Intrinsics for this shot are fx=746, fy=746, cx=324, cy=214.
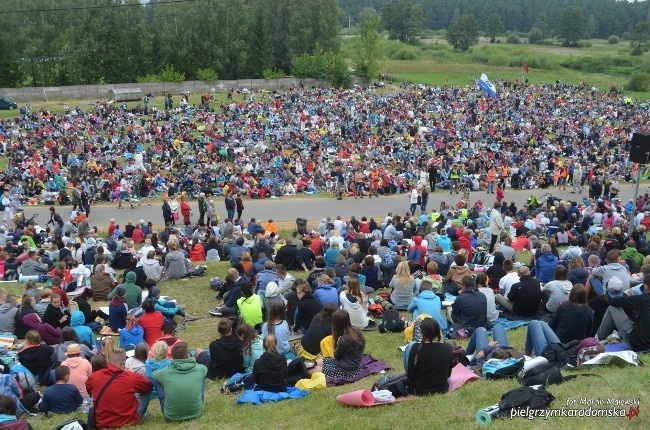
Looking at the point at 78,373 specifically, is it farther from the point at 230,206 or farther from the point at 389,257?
the point at 230,206

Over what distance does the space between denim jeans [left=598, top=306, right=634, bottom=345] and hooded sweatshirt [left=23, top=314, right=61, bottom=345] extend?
8.30 metres

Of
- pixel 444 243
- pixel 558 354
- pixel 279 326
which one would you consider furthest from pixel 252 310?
pixel 444 243

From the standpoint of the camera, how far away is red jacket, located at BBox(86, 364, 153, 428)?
860 centimetres

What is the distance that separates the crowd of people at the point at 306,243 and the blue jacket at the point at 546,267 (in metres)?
0.07

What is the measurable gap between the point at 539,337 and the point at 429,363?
211 centimetres

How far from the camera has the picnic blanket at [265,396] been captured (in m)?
9.40

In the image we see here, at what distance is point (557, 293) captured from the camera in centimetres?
1240

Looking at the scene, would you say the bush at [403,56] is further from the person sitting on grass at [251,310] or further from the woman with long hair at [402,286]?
Result: the person sitting on grass at [251,310]

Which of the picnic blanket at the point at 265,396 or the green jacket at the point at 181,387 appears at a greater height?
the green jacket at the point at 181,387

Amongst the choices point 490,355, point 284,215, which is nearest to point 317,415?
point 490,355

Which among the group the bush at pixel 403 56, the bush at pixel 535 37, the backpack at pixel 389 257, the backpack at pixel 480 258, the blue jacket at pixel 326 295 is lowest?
the backpack at pixel 480 258

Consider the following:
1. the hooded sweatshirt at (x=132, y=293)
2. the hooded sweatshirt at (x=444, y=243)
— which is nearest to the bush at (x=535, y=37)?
the hooded sweatshirt at (x=444, y=243)

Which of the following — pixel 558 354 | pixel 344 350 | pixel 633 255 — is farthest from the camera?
pixel 633 255

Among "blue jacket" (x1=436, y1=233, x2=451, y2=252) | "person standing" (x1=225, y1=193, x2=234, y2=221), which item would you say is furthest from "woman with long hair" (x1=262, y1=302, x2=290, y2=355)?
"person standing" (x1=225, y1=193, x2=234, y2=221)
